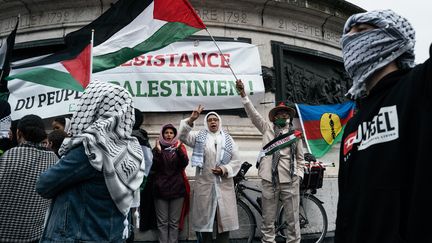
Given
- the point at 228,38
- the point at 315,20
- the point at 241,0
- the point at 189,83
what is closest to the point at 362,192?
the point at 189,83

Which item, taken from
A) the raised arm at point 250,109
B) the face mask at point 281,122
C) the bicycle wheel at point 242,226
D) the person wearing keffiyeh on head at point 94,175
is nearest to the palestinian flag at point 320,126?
the face mask at point 281,122

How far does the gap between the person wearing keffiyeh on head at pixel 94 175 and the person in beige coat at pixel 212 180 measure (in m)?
2.80

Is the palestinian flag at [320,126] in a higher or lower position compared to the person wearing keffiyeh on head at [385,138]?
higher

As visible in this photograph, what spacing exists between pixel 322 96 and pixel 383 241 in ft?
24.8

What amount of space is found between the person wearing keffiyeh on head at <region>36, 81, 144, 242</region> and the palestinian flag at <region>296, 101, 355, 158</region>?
564 cm

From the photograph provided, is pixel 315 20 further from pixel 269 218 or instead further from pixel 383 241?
pixel 383 241

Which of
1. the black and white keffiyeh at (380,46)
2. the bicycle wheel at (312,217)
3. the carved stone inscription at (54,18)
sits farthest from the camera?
the carved stone inscription at (54,18)

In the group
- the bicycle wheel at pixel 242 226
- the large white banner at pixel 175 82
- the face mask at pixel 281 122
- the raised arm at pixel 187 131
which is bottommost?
the bicycle wheel at pixel 242 226

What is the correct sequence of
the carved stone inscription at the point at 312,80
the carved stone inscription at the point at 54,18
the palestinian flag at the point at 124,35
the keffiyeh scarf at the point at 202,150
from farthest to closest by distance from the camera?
the carved stone inscription at the point at 312,80 → the carved stone inscription at the point at 54,18 → the palestinian flag at the point at 124,35 → the keffiyeh scarf at the point at 202,150

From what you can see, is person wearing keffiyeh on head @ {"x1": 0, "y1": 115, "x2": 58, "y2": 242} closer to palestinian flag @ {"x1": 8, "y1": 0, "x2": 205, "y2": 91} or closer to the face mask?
palestinian flag @ {"x1": 8, "y1": 0, "x2": 205, "y2": 91}

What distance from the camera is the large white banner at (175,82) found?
273 inches

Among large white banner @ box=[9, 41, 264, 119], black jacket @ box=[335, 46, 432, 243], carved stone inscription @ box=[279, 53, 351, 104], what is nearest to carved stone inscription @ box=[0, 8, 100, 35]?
large white banner @ box=[9, 41, 264, 119]

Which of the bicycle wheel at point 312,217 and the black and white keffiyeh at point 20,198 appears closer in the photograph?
the black and white keffiyeh at point 20,198

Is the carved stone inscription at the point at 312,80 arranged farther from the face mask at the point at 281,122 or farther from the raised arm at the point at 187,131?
the raised arm at the point at 187,131
